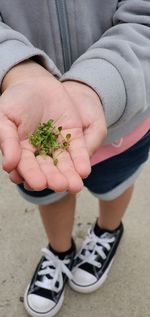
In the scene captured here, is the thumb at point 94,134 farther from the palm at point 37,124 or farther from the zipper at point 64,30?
the zipper at point 64,30

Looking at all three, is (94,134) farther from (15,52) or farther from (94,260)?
(94,260)

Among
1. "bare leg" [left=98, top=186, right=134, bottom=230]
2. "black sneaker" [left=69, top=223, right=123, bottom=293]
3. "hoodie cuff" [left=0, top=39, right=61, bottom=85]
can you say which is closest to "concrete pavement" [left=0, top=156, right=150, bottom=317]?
"black sneaker" [left=69, top=223, right=123, bottom=293]

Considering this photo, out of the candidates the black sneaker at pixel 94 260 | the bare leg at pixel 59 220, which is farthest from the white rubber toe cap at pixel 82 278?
the bare leg at pixel 59 220

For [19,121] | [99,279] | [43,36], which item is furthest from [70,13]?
[99,279]

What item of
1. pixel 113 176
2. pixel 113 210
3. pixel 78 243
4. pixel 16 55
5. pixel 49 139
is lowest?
pixel 78 243

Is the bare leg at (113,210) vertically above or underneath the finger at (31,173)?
underneath

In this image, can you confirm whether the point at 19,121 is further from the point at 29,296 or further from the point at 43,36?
the point at 29,296

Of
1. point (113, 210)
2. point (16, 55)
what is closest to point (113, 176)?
point (113, 210)
